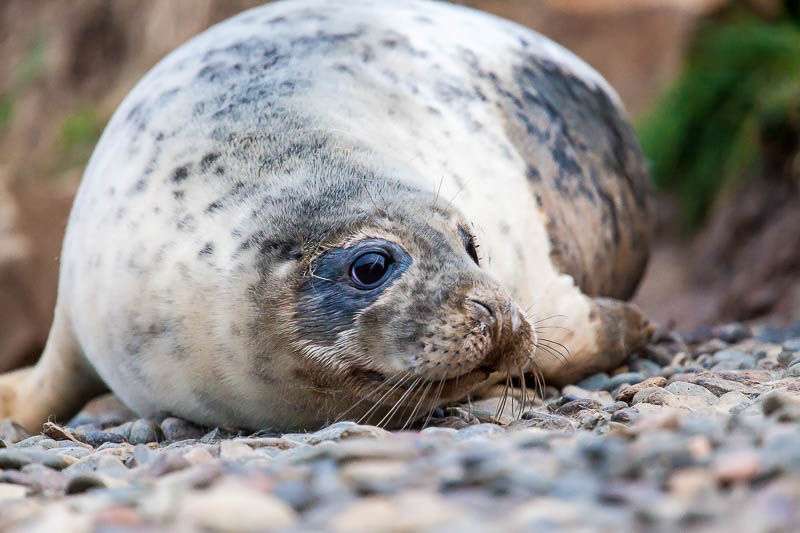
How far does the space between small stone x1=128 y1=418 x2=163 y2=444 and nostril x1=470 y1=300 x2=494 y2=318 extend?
102 centimetres

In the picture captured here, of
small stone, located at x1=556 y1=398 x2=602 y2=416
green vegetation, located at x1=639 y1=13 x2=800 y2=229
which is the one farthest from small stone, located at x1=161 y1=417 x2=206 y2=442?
green vegetation, located at x1=639 y1=13 x2=800 y2=229

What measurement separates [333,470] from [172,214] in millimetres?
1399

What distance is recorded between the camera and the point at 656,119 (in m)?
7.76

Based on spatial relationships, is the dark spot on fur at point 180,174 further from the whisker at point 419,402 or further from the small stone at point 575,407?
the small stone at point 575,407

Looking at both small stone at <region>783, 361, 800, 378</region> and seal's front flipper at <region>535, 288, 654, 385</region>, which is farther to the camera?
seal's front flipper at <region>535, 288, 654, 385</region>

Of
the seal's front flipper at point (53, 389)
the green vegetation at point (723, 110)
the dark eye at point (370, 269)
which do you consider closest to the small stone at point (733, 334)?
the dark eye at point (370, 269)

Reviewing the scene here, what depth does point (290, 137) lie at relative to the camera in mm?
2812

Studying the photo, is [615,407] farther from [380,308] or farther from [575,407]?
[380,308]

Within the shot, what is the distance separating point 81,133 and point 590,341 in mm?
6893

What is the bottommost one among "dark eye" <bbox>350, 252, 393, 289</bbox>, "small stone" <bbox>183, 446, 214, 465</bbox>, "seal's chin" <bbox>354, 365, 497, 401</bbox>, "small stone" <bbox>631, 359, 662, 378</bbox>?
"small stone" <bbox>631, 359, 662, 378</bbox>

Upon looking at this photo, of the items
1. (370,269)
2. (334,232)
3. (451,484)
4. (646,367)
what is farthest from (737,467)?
(646,367)

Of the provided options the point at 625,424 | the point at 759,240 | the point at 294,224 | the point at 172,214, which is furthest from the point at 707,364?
the point at 759,240

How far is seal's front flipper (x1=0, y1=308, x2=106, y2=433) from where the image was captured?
351cm

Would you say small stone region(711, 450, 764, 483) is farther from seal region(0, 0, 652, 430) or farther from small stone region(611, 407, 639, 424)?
seal region(0, 0, 652, 430)
